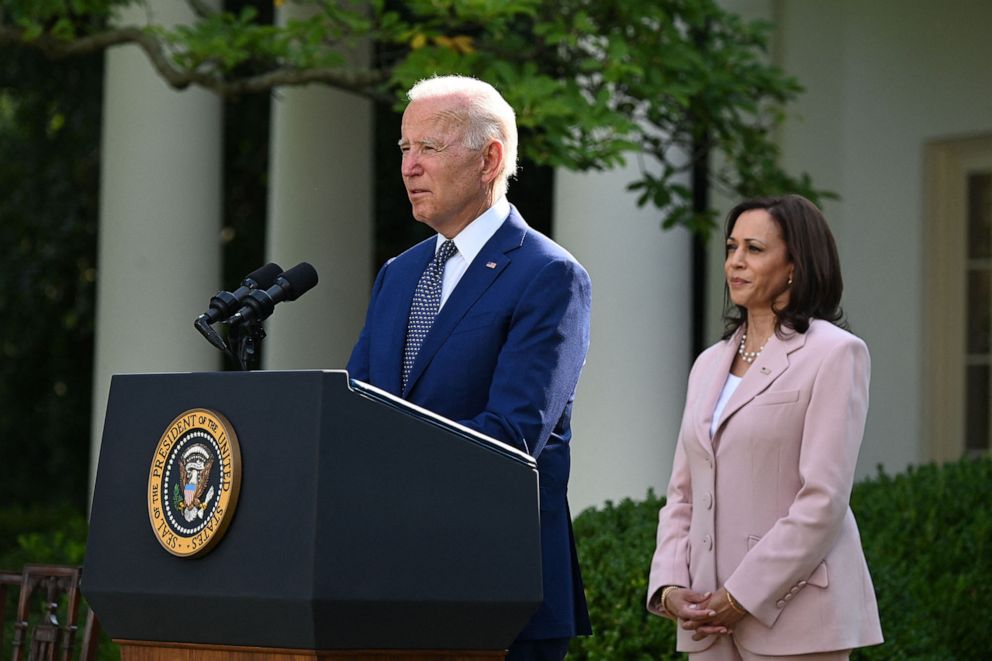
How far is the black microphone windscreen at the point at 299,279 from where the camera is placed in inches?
120

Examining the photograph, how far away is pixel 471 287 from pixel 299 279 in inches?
13.7

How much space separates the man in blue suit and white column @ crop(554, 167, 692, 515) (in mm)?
5673

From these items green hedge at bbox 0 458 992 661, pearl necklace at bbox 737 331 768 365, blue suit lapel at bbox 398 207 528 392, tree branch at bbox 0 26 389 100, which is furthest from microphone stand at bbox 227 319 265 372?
tree branch at bbox 0 26 389 100

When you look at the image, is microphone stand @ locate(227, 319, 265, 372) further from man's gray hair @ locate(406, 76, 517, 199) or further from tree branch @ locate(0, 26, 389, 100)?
tree branch @ locate(0, 26, 389, 100)

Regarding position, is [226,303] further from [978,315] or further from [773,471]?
[978,315]

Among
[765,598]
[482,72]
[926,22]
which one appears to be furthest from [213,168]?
[765,598]

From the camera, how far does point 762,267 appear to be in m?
3.97

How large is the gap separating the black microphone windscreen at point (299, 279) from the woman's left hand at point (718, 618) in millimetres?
1330

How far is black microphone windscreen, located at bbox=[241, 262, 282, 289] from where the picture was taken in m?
3.00

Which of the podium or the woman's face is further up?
the woman's face

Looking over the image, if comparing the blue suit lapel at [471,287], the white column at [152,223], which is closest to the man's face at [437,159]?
the blue suit lapel at [471,287]

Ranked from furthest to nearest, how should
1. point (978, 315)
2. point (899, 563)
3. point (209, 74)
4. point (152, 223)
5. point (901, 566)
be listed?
point (978, 315)
point (152, 223)
point (209, 74)
point (899, 563)
point (901, 566)

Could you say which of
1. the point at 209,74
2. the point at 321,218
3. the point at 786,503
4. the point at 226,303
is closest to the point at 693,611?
the point at 786,503

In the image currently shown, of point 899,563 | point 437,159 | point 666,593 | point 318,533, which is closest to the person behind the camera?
point 318,533
